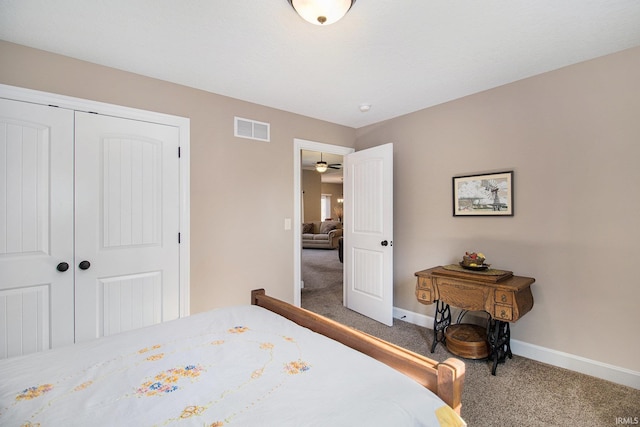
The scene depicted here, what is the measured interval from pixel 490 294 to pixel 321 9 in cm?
228

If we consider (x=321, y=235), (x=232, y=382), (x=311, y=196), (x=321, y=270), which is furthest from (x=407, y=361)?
(x=311, y=196)

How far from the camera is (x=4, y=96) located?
1.98 meters

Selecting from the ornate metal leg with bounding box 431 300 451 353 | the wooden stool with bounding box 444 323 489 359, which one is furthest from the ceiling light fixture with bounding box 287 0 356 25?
the wooden stool with bounding box 444 323 489 359

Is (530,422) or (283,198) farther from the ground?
(283,198)

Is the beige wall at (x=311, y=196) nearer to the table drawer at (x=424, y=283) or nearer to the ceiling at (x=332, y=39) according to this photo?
the ceiling at (x=332, y=39)

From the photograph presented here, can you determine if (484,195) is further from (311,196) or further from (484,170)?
(311,196)

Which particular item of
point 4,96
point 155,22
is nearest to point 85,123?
point 4,96

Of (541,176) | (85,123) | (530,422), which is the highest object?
(85,123)

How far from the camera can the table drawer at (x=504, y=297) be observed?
7.23 feet

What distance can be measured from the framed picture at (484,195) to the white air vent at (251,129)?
2.06 m

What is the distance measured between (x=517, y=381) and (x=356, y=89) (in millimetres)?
2754

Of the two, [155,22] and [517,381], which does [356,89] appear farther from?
[517,381]

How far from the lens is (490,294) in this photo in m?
2.30

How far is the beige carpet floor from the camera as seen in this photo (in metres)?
1.82
